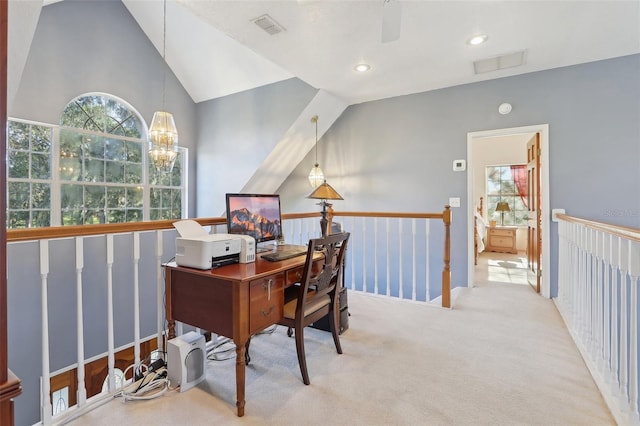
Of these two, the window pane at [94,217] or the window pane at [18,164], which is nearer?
the window pane at [18,164]

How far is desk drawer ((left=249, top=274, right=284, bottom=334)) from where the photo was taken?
156 cm

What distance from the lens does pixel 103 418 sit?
4.95ft

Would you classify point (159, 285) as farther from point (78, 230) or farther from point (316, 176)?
point (316, 176)

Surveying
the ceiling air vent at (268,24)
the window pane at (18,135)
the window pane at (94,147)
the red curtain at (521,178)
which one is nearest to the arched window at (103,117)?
the window pane at (94,147)

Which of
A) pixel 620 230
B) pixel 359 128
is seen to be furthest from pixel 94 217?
pixel 620 230

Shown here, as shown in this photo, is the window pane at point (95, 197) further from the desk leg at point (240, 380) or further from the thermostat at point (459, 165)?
the thermostat at point (459, 165)

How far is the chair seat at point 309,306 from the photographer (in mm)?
1820

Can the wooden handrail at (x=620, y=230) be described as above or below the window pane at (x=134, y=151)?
below

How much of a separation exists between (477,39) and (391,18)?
1.50 metres

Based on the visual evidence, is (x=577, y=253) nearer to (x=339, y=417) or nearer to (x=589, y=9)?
(x=589, y=9)

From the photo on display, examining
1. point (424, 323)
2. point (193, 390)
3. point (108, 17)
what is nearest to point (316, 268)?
point (193, 390)

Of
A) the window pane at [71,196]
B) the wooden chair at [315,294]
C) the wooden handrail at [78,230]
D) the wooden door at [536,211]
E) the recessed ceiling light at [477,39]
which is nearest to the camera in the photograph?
the wooden handrail at [78,230]

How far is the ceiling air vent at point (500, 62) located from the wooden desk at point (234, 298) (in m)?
3.03

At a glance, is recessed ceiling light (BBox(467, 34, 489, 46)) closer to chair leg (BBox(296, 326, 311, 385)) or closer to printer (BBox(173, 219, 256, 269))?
printer (BBox(173, 219, 256, 269))
